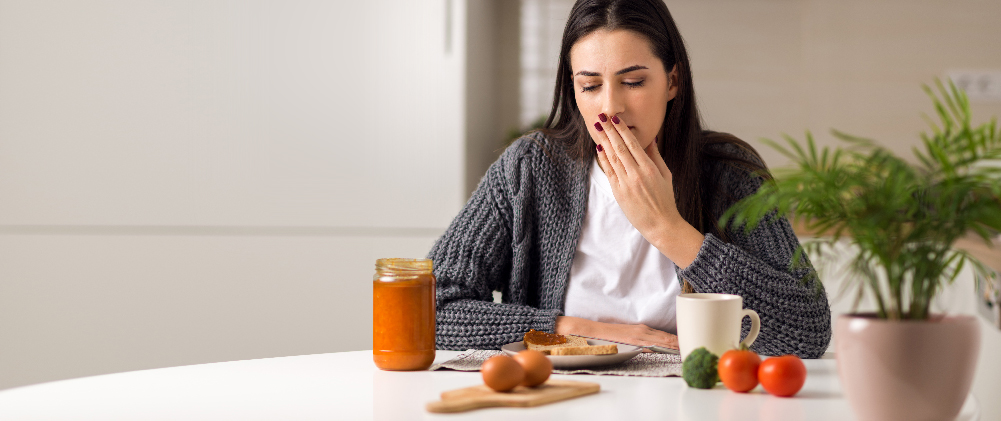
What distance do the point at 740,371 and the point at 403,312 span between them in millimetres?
372

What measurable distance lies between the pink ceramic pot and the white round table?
0.09 metres

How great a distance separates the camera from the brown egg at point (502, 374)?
76 centimetres

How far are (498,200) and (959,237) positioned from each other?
928mm

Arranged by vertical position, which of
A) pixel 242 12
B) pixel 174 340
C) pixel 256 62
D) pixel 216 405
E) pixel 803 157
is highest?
pixel 242 12

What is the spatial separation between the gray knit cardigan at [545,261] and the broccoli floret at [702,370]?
1.30 feet

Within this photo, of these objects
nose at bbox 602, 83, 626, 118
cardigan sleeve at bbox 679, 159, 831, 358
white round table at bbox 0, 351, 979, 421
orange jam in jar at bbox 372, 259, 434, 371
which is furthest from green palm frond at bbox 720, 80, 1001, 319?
nose at bbox 602, 83, 626, 118

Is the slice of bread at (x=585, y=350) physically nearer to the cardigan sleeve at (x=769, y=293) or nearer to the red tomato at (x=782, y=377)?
the red tomato at (x=782, y=377)

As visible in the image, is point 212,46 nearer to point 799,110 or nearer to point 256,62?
point 256,62

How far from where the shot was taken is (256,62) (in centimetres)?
240

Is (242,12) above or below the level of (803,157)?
above

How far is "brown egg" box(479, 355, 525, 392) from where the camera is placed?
2.50 feet

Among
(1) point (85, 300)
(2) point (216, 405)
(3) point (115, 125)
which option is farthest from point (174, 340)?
(2) point (216, 405)

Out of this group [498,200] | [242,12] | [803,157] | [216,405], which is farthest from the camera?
[242,12]

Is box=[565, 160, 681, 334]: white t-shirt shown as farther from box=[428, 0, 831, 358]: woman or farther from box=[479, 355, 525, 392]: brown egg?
box=[479, 355, 525, 392]: brown egg
